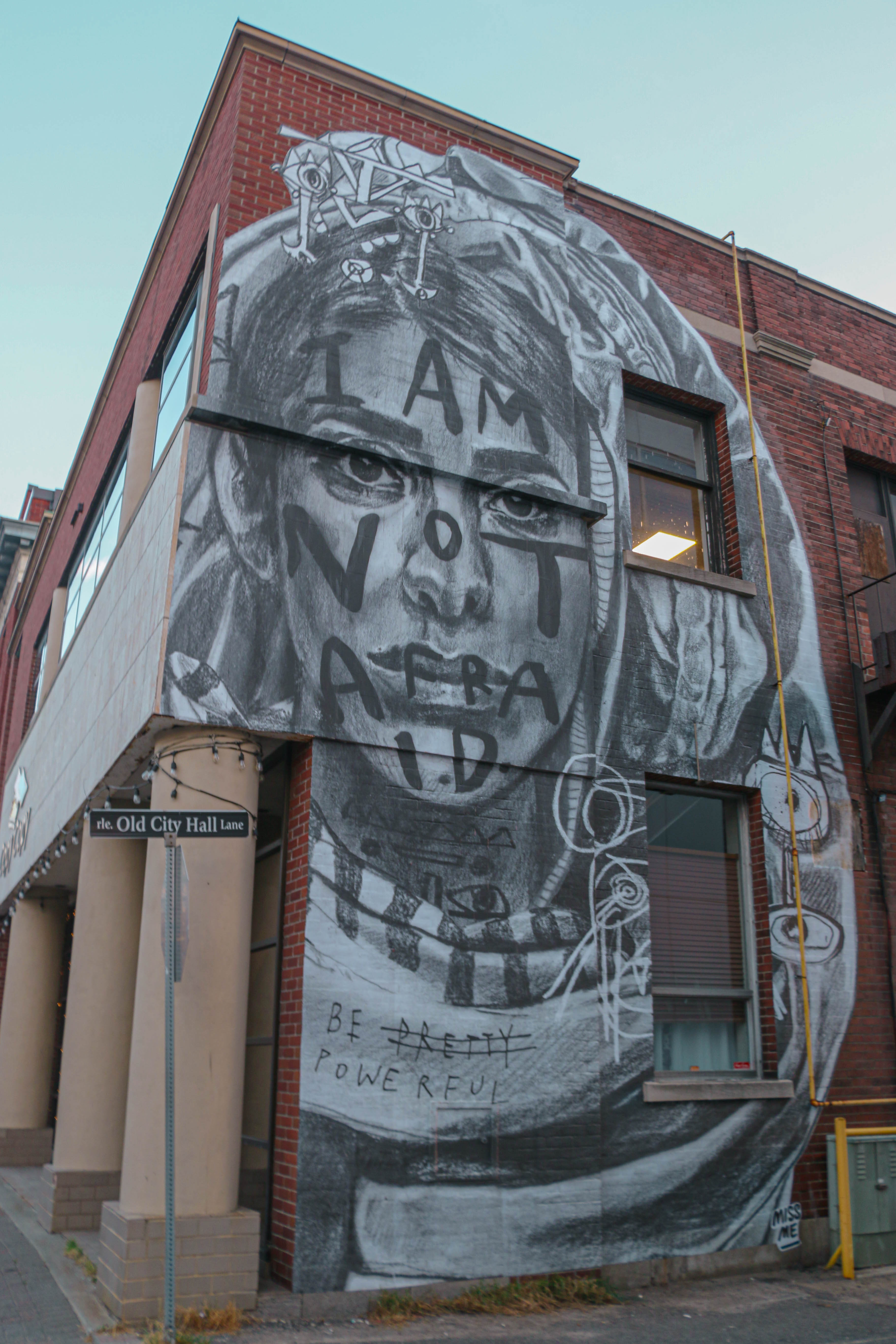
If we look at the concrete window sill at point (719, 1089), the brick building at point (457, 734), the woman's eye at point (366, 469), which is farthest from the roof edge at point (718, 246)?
the concrete window sill at point (719, 1089)

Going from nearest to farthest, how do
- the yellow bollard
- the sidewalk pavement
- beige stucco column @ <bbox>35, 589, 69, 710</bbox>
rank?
the sidewalk pavement, the yellow bollard, beige stucco column @ <bbox>35, 589, 69, 710</bbox>

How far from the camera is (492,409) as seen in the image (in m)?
9.23

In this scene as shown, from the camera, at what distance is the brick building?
282 inches

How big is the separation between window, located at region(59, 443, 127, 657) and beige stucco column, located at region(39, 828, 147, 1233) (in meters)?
3.16

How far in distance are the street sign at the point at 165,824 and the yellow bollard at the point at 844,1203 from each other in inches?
229

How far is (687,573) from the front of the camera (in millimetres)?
9938

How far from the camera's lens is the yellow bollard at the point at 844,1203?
27.9 feet

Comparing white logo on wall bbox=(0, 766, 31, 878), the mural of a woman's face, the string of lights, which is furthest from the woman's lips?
white logo on wall bbox=(0, 766, 31, 878)

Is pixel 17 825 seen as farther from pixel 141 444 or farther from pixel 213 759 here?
pixel 213 759

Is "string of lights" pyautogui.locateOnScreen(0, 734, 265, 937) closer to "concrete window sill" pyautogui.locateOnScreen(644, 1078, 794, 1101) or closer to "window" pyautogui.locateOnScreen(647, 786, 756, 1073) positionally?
"window" pyautogui.locateOnScreen(647, 786, 756, 1073)

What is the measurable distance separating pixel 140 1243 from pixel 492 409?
6.74 meters

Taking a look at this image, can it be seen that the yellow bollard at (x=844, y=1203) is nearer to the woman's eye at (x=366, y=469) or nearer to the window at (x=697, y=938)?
the window at (x=697, y=938)

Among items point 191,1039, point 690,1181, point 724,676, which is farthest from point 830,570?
point 191,1039

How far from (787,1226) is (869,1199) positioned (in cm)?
72
